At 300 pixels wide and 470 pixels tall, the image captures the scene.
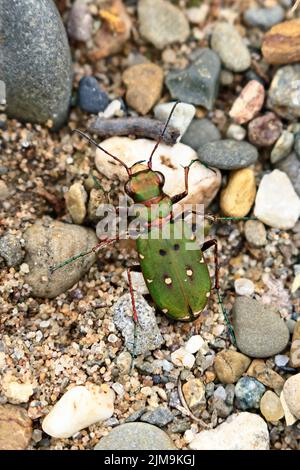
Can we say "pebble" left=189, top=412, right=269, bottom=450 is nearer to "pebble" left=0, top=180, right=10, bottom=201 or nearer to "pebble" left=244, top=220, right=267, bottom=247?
"pebble" left=244, top=220, right=267, bottom=247

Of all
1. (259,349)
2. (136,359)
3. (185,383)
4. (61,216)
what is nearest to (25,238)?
(61,216)

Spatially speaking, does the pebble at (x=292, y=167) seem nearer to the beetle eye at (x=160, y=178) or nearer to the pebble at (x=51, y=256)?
the beetle eye at (x=160, y=178)

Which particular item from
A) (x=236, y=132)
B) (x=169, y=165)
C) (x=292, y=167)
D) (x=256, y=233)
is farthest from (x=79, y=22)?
(x=256, y=233)

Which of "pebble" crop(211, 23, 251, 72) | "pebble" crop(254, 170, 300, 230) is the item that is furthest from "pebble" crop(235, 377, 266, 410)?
"pebble" crop(211, 23, 251, 72)
